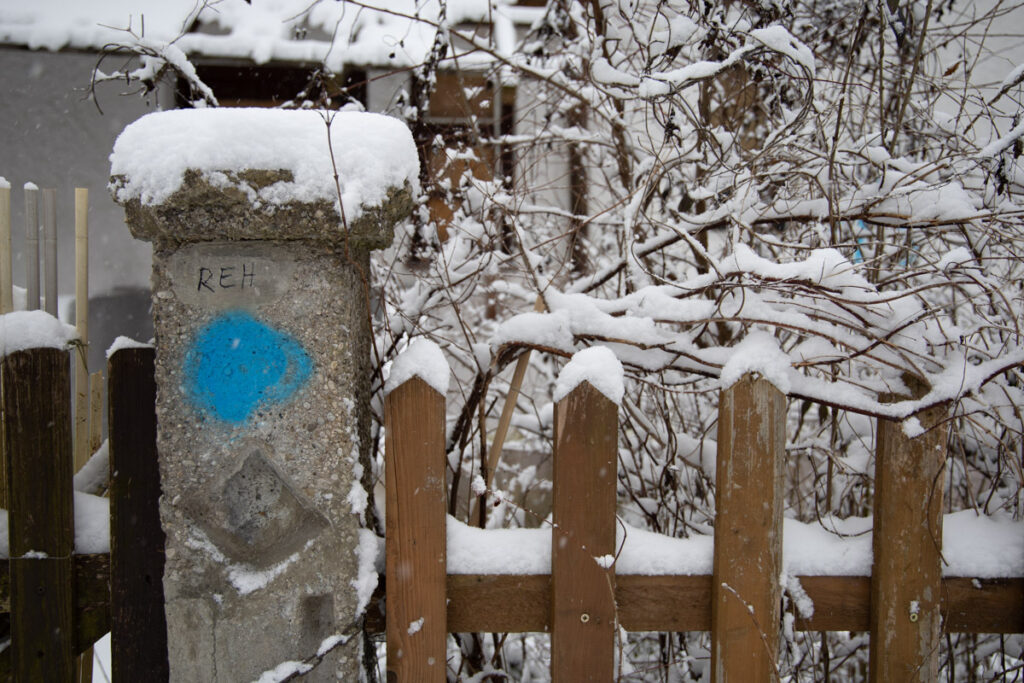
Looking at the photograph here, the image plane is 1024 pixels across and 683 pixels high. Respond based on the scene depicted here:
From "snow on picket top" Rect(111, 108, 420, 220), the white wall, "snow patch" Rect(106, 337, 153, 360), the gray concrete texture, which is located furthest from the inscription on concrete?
the white wall

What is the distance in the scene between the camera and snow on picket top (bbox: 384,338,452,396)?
1.18m

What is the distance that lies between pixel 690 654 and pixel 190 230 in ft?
5.41

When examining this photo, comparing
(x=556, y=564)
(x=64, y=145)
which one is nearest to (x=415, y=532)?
(x=556, y=564)

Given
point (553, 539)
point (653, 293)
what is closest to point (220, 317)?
point (553, 539)

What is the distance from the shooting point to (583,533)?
1.20 m

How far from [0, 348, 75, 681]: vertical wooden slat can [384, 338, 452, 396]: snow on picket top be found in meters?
0.64

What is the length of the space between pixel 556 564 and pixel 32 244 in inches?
47.6

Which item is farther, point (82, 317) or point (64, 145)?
point (64, 145)

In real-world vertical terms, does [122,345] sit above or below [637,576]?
above

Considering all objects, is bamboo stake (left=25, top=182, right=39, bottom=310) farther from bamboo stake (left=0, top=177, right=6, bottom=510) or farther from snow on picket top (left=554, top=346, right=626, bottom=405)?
snow on picket top (left=554, top=346, right=626, bottom=405)

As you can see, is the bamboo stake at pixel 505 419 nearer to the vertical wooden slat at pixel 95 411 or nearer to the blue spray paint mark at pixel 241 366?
the blue spray paint mark at pixel 241 366

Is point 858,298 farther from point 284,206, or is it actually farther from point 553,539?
point 284,206

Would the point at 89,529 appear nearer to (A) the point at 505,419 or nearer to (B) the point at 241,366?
(B) the point at 241,366

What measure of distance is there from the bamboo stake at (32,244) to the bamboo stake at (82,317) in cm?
7
